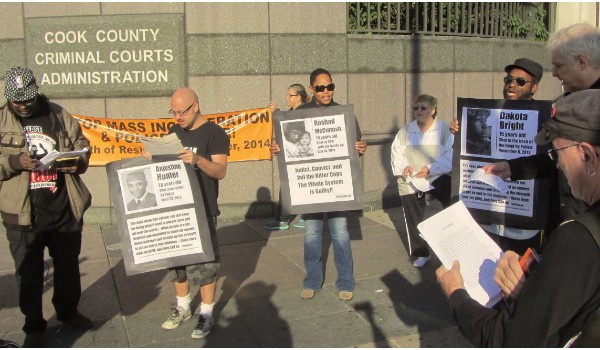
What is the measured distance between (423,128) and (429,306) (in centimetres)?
187

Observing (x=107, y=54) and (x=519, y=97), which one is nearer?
(x=519, y=97)

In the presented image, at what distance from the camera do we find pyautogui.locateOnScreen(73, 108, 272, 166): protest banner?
307 inches

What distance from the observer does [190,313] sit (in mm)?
4871

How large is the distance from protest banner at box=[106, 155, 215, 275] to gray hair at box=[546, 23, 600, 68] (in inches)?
98.0

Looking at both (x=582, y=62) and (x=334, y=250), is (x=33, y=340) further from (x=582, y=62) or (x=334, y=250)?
(x=582, y=62)

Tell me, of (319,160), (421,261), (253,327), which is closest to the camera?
(253,327)

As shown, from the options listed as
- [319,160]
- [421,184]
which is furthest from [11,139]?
[421,184]

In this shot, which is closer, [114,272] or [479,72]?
[114,272]

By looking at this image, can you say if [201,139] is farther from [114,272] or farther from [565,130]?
[565,130]

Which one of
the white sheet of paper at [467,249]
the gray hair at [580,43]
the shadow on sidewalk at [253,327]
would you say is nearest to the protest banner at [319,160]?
the shadow on sidewalk at [253,327]

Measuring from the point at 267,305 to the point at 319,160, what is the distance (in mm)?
1260

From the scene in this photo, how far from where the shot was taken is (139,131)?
7840 millimetres

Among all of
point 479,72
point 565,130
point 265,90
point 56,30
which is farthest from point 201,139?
point 479,72

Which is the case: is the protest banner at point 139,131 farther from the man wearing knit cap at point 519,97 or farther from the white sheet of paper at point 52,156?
the man wearing knit cap at point 519,97
